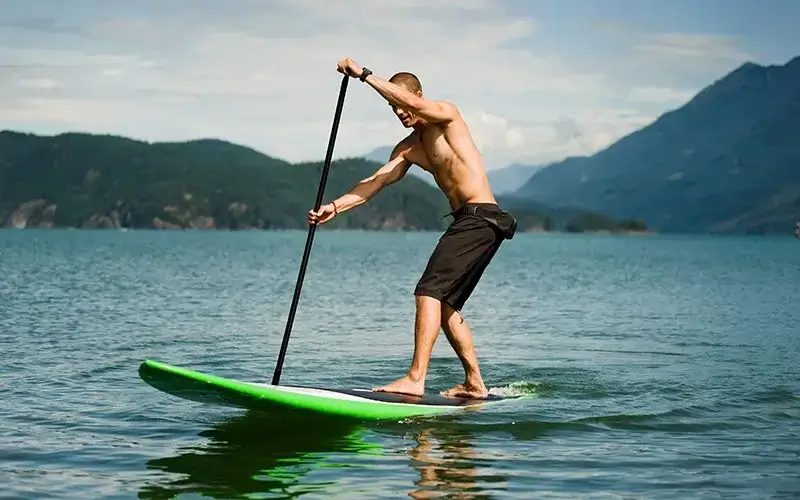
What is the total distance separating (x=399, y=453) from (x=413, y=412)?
1.33m

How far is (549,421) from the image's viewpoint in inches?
452

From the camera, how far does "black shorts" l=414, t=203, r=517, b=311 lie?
37.6 feet

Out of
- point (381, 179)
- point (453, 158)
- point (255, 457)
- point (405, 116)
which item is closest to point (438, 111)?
point (405, 116)

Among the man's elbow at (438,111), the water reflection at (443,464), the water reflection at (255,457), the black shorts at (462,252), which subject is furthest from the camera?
the black shorts at (462,252)

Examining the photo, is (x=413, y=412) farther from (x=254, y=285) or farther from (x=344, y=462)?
(x=254, y=285)

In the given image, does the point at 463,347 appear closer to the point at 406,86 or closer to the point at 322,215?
the point at 322,215

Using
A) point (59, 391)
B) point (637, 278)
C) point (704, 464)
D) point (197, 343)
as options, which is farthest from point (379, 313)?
point (637, 278)

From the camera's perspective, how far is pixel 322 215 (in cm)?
1148

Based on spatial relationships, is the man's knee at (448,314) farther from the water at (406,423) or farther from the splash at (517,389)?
the splash at (517,389)

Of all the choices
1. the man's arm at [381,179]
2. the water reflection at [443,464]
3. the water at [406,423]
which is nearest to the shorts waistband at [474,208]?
the man's arm at [381,179]

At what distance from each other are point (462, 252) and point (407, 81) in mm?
1732

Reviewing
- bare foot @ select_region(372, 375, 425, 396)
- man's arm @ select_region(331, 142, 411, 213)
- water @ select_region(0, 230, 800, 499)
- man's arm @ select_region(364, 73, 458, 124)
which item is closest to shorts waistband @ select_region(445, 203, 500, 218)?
man's arm @ select_region(331, 142, 411, 213)

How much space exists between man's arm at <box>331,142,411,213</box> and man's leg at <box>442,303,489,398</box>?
1334 mm

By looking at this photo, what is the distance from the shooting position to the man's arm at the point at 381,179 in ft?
38.5
